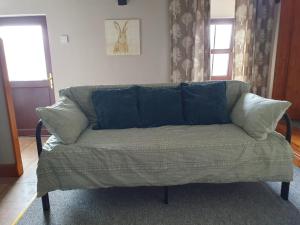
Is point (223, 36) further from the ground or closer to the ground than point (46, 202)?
further from the ground

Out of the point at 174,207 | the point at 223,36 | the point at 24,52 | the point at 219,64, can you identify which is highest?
the point at 223,36

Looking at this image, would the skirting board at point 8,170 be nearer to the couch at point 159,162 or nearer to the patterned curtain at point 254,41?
the couch at point 159,162

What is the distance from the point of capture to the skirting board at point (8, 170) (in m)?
2.55

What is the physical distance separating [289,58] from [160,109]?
2.47m

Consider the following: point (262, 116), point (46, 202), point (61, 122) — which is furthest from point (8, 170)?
point (262, 116)

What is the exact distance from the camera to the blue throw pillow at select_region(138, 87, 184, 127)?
231 cm

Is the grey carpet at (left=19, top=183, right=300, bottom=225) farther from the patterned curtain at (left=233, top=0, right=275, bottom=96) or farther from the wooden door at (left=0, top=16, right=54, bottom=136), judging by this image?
the wooden door at (left=0, top=16, right=54, bottom=136)

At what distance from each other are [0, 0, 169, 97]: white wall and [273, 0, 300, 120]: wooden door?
1.72 m

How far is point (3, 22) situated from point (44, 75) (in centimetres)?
97

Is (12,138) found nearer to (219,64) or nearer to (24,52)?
(24,52)

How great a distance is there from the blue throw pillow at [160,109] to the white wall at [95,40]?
5.09 ft

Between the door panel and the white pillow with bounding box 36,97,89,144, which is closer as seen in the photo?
the white pillow with bounding box 36,97,89,144

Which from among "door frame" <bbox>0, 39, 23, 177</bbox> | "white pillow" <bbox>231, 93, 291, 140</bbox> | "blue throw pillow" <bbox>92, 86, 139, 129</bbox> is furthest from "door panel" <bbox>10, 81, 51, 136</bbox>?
"white pillow" <bbox>231, 93, 291, 140</bbox>

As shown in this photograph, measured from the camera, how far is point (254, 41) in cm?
364
